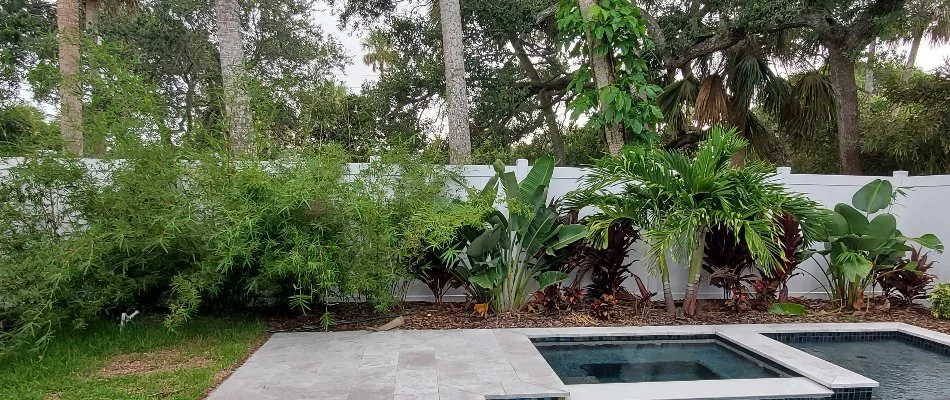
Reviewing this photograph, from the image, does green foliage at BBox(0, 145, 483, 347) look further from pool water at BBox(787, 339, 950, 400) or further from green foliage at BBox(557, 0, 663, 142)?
pool water at BBox(787, 339, 950, 400)

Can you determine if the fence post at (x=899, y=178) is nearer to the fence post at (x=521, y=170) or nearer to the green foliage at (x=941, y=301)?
the green foliage at (x=941, y=301)

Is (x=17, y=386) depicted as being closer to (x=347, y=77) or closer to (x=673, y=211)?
(x=673, y=211)

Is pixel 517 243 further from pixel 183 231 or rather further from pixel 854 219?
pixel 854 219

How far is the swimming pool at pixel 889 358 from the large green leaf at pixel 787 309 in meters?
0.62

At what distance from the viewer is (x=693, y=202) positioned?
209 inches

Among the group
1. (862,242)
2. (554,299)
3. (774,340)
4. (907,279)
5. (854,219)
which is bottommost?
(774,340)

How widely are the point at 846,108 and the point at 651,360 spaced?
6.69 metres

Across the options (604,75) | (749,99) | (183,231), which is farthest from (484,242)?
(749,99)

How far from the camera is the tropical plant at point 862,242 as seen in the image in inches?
237

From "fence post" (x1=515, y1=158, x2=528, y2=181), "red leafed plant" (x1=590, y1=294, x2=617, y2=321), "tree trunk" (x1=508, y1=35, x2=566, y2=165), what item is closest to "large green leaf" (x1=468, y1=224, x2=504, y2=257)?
"fence post" (x1=515, y1=158, x2=528, y2=181)

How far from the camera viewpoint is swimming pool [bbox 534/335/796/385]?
4.29m

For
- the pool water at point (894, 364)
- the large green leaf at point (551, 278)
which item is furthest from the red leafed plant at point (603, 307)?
the pool water at point (894, 364)

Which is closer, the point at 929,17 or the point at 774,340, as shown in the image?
the point at 774,340

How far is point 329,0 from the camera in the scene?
36.6 feet
